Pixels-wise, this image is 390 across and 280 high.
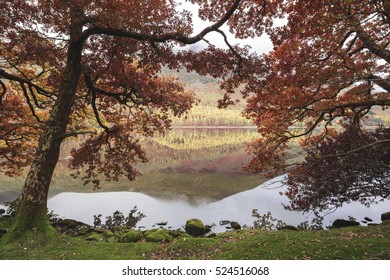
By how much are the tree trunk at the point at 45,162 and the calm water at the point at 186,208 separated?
7.91 metres

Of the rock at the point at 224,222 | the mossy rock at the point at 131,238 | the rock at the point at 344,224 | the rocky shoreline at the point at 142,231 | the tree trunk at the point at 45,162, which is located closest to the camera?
the tree trunk at the point at 45,162

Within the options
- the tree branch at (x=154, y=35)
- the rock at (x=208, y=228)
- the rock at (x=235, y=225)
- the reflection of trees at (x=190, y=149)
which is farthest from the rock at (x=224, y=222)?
the reflection of trees at (x=190, y=149)

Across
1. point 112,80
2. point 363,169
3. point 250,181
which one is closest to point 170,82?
point 112,80

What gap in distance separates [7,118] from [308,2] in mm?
14160

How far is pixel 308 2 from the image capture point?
8.56m

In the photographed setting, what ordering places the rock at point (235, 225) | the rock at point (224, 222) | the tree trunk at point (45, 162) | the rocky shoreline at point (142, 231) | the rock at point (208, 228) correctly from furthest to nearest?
1. the rock at point (224, 222)
2. the rock at point (235, 225)
3. the rock at point (208, 228)
4. the rocky shoreline at point (142, 231)
5. the tree trunk at point (45, 162)

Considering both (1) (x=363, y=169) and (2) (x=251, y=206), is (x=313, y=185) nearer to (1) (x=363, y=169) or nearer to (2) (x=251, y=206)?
(1) (x=363, y=169)

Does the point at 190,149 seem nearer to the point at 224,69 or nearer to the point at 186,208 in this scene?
the point at 186,208

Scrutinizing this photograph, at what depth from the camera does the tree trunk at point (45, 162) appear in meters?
7.90

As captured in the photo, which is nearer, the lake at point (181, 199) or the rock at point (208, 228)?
the rock at point (208, 228)

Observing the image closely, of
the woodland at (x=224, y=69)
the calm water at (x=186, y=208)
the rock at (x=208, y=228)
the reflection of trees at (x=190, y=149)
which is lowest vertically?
the rock at (x=208, y=228)

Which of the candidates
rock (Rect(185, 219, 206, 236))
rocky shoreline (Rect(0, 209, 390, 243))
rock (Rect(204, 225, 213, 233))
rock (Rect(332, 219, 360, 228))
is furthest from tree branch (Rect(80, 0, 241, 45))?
rock (Rect(332, 219, 360, 228))

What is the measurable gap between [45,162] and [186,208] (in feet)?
38.0

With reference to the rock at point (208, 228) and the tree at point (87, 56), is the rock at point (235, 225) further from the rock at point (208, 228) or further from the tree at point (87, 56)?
the tree at point (87, 56)
